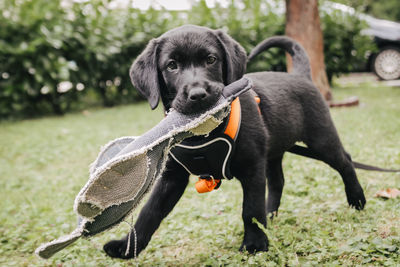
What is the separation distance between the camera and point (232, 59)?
9.12ft

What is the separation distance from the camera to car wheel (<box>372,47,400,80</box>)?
Result: 1188cm

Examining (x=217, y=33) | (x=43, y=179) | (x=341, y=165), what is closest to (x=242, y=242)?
(x=341, y=165)

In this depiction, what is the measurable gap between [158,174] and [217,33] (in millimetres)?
1089

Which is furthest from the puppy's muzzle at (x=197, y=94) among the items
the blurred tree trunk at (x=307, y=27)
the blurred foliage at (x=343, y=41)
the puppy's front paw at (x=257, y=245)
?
the blurred foliage at (x=343, y=41)

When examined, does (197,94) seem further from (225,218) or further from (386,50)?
(386,50)

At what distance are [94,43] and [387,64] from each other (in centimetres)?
839

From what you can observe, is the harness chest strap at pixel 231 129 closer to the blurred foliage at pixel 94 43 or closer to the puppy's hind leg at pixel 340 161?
the puppy's hind leg at pixel 340 161

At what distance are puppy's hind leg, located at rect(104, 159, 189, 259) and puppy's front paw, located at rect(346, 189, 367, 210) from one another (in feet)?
4.76

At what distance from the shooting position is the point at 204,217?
3578mm

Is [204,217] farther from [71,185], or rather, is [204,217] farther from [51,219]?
[71,185]

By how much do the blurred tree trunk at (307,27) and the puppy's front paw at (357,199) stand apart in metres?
5.14

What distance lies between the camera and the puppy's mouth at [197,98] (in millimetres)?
2318

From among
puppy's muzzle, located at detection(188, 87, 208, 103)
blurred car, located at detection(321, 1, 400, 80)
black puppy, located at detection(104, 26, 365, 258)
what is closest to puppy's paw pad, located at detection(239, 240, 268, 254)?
black puppy, located at detection(104, 26, 365, 258)

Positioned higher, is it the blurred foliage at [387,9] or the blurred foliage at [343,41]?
the blurred foliage at [343,41]
